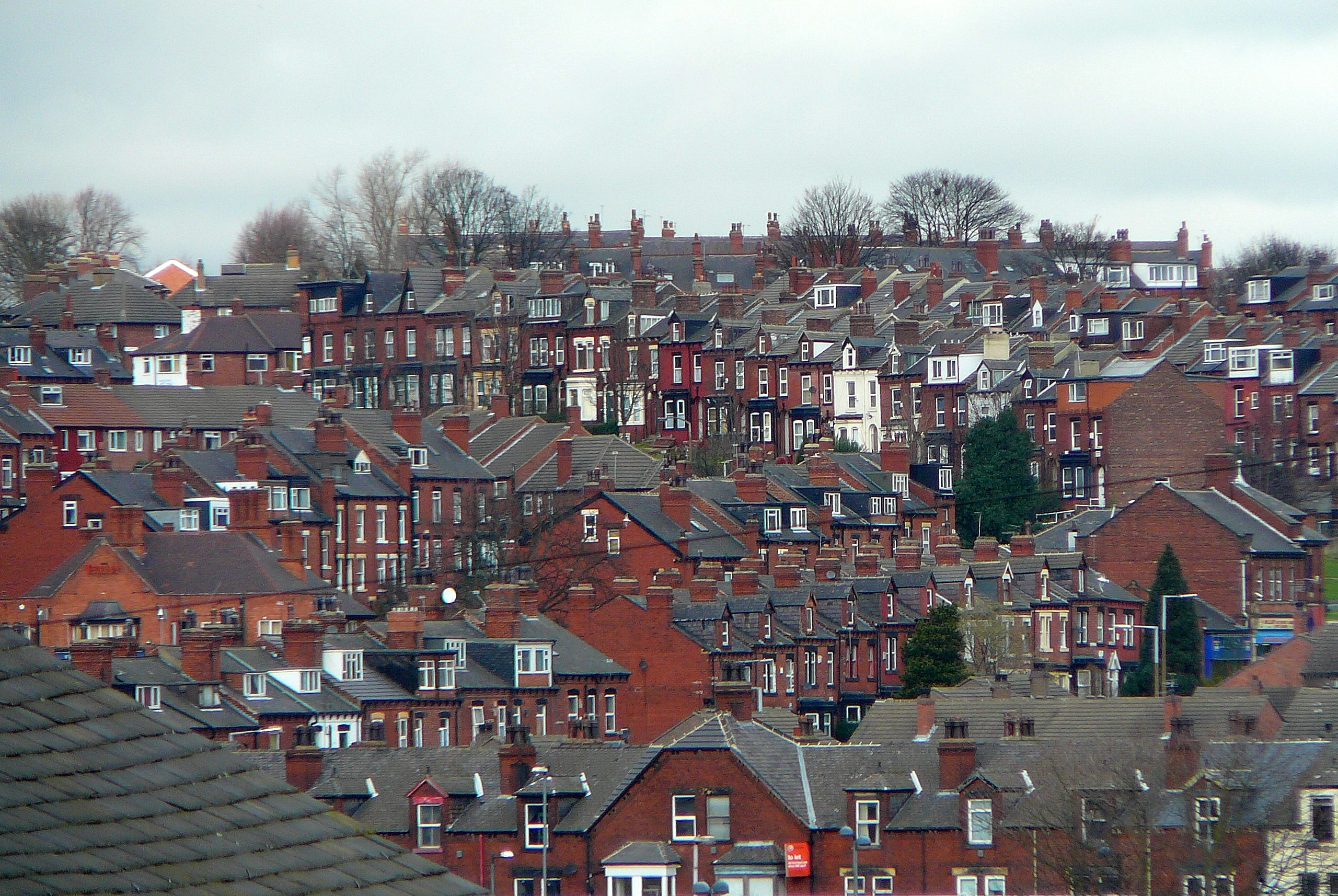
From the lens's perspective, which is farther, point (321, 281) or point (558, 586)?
point (321, 281)

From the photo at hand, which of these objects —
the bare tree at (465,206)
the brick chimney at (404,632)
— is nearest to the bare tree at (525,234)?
the bare tree at (465,206)

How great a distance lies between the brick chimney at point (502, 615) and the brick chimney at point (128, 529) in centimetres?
1123

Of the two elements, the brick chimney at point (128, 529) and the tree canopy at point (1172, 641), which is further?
the tree canopy at point (1172, 641)

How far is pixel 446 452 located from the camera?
91.2 meters

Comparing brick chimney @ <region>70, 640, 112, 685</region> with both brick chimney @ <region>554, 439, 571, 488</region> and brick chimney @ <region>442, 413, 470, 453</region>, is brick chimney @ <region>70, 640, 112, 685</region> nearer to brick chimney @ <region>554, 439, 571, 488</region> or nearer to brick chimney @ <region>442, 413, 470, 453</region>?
brick chimney @ <region>554, 439, 571, 488</region>

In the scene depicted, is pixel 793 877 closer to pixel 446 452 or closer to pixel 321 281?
pixel 446 452

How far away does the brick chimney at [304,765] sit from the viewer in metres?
47.5

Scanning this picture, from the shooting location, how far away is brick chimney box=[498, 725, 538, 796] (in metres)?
48.0

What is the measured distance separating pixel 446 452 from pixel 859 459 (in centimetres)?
1670

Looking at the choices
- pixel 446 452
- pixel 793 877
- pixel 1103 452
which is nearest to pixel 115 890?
pixel 793 877

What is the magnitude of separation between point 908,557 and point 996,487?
46.7 ft

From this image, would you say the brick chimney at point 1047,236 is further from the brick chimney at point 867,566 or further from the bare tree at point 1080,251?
the brick chimney at point 867,566

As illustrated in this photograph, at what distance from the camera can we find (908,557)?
265 ft

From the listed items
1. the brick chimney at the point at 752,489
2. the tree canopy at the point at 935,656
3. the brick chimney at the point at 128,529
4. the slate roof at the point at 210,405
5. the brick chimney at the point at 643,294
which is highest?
the brick chimney at the point at 643,294
